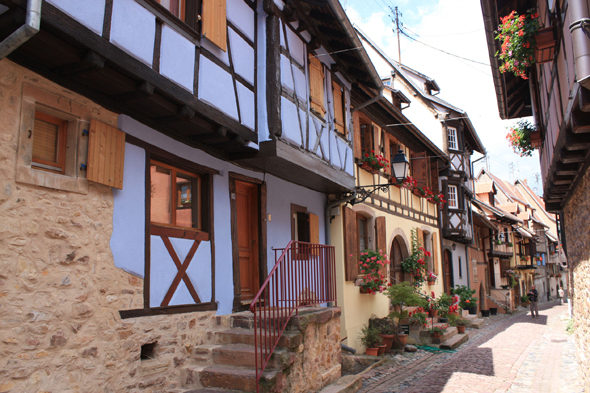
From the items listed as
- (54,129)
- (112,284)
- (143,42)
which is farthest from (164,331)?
(143,42)

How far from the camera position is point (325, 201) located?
1023 cm

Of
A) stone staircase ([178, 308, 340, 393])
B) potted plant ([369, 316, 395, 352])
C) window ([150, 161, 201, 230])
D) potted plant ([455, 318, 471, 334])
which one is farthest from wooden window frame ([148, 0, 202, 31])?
potted plant ([455, 318, 471, 334])

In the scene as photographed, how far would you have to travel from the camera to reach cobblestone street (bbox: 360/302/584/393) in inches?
298

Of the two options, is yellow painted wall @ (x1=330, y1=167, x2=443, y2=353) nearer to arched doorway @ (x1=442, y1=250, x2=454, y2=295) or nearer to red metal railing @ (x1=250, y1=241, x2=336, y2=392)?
red metal railing @ (x1=250, y1=241, x2=336, y2=392)

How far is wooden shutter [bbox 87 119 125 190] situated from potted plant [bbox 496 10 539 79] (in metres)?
5.18

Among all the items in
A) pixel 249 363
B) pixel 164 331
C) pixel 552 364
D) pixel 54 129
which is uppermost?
pixel 54 129

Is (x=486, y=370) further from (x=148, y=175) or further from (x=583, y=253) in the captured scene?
(x=148, y=175)

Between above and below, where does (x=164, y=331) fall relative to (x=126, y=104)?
below

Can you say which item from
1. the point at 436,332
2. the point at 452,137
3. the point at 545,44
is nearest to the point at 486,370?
the point at 436,332

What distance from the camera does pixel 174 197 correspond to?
611 centimetres

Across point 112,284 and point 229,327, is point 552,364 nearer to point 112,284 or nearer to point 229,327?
point 229,327

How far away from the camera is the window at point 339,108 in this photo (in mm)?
9438

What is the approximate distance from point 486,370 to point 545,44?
6.07 meters

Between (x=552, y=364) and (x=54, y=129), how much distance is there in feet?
33.7
